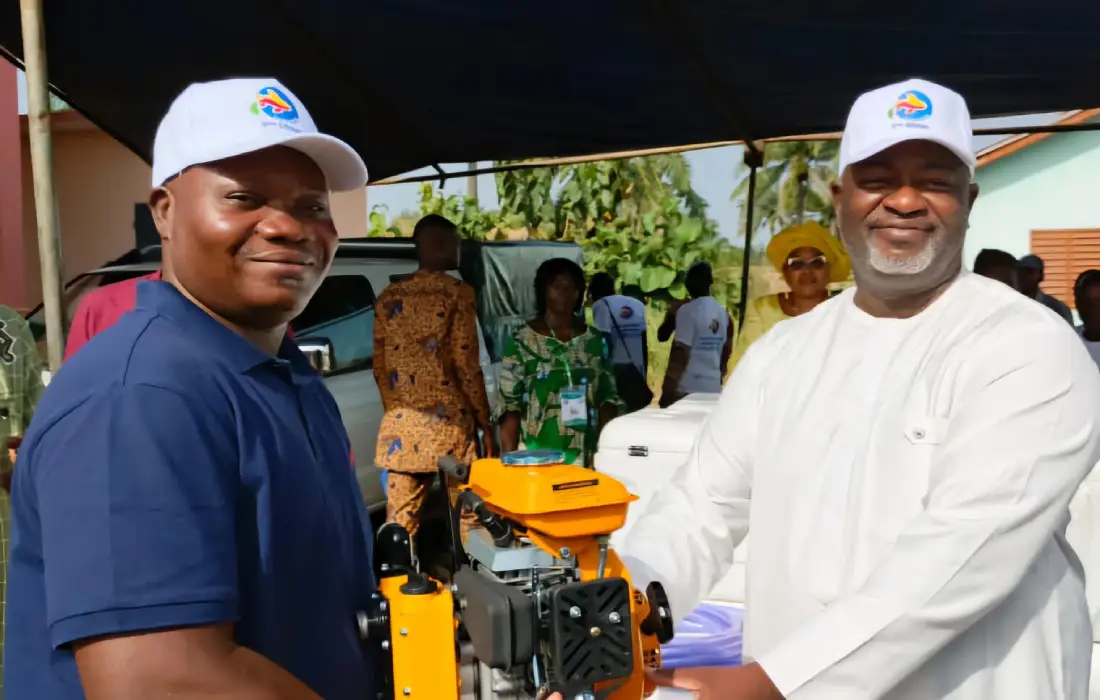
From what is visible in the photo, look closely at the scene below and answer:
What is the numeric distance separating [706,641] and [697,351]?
3297mm

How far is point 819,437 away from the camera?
5.65 ft

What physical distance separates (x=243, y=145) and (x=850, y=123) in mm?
1120

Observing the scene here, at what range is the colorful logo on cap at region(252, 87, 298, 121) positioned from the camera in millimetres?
1176

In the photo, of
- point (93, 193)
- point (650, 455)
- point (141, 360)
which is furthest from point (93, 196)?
point (141, 360)

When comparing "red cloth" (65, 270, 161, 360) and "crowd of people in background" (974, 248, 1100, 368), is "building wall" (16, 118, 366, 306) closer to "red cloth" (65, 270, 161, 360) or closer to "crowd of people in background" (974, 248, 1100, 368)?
"crowd of people in background" (974, 248, 1100, 368)

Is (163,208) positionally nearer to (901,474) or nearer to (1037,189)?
(901,474)

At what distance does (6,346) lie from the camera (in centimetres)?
331

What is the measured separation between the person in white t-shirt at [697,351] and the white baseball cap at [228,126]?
497cm

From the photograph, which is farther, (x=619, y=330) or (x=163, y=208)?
(x=619, y=330)

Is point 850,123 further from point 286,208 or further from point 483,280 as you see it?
point 483,280

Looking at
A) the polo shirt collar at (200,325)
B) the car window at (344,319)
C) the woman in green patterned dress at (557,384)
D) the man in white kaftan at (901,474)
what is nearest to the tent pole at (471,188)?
the car window at (344,319)

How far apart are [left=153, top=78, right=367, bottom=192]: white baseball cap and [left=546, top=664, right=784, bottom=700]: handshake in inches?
34.3

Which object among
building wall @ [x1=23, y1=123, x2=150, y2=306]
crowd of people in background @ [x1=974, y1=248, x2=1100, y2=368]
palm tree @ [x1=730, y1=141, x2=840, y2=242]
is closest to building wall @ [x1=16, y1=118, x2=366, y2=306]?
building wall @ [x1=23, y1=123, x2=150, y2=306]

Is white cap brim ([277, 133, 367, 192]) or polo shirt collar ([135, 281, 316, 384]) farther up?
white cap brim ([277, 133, 367, 192])
